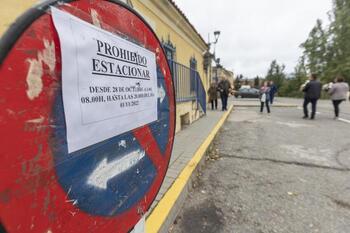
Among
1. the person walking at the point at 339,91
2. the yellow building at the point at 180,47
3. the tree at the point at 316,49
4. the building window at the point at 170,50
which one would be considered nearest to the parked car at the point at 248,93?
the tree at the point at 316,49

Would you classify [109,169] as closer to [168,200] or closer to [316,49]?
[168,200]

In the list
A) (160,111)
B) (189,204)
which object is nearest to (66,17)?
(160,111)

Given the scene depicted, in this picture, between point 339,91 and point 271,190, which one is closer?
point 271,190

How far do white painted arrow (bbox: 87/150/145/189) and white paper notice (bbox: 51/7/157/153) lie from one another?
0.13m

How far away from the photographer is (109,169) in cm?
110

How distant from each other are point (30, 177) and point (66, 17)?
553 mm

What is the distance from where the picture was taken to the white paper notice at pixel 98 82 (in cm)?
84

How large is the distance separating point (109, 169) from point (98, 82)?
16.1 inches

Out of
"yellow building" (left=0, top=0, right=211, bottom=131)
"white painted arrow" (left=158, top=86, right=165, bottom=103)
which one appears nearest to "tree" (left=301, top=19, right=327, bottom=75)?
"yellow building" (left=0, top=0, right=211, bottom=131)

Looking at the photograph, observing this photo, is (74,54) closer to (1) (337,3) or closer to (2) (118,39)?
(2) (118,39)

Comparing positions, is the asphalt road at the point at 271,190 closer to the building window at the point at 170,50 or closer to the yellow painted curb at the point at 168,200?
the yellow painted curb at the point at 168,200

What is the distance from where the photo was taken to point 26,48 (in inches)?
27.2

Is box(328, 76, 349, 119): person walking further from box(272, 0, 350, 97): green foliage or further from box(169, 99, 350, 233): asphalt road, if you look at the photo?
box(272, 0, 350, 97): green foliage

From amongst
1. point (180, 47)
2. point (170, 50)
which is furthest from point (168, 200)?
point (180, 47)
